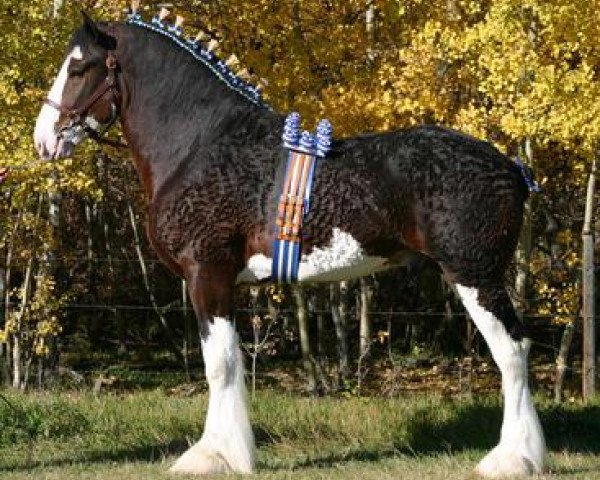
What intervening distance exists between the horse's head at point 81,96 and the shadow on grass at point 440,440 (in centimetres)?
204

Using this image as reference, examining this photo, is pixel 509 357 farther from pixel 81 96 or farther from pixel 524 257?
pixel 524 257

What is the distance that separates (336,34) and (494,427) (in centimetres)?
578

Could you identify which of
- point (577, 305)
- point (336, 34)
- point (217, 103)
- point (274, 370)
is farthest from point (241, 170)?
point (274, 370)

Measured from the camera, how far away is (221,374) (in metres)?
6.54

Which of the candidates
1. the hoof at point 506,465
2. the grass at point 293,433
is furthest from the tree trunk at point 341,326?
the hoof at point 506,465

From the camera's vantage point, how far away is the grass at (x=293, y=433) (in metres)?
6.96

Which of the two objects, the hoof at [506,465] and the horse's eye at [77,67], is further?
the horse's eye at [77,67]

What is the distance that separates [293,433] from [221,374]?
1597mm

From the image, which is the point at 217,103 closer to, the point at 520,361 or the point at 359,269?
the point at 359,269

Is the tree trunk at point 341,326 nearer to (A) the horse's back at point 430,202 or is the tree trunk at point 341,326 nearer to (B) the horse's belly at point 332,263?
(B) the horse's belly at point 332,263

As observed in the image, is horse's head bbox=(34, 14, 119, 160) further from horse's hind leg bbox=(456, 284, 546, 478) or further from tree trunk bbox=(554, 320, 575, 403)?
tree trunk bbox=(554, 320, 575, 403)

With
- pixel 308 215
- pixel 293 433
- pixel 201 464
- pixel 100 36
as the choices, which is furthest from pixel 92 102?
pixel 293 433

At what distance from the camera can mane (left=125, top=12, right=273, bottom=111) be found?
6891 mm

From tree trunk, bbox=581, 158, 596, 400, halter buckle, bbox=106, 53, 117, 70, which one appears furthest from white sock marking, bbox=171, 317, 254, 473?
tree trunk, bbox=581, 158, 596, 400
